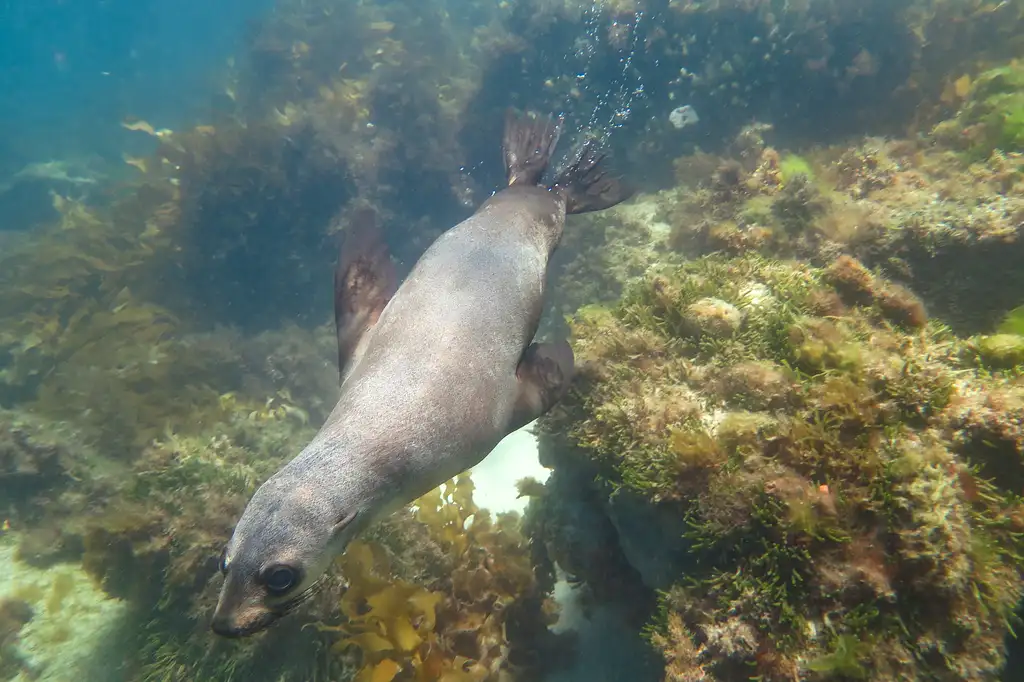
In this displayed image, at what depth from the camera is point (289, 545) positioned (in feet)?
6.60

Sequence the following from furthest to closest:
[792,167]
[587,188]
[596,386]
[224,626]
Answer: [792,167]
[587,188]
[596,386]
[224,626]

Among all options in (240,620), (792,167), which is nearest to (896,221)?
(792,167)

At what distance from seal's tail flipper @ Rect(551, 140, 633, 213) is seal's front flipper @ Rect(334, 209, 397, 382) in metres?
2.04

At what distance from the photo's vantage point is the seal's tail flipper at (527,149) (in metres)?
4.95

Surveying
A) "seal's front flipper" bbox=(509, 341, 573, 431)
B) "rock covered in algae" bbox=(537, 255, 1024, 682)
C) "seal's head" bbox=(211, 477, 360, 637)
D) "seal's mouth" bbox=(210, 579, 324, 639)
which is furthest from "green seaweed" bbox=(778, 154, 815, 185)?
"seal's mouth" bbox=(210, 579, 324, 639)

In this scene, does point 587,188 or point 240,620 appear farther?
point 587,188

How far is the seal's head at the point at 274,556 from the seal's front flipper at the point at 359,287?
3.75 feet

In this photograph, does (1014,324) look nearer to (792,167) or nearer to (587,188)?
(587,188)

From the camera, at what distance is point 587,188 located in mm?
4988

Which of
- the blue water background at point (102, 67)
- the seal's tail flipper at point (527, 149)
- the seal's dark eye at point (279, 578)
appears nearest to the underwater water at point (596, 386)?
the seal's dark eye at point (279, 578)

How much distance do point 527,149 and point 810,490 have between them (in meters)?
3.99

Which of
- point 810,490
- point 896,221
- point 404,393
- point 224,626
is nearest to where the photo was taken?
point 224,626

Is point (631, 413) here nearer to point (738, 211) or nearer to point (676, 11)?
point (738, 211)

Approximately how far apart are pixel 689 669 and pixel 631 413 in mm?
1238
